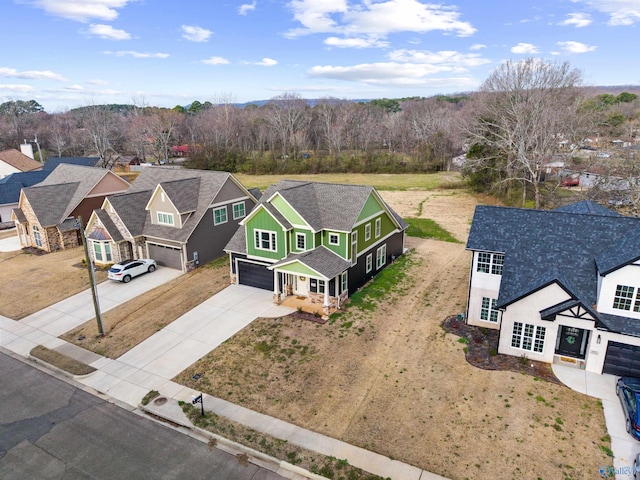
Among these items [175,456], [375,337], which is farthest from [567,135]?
[175,456]

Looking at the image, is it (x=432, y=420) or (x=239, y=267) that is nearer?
(x=432, y=420)

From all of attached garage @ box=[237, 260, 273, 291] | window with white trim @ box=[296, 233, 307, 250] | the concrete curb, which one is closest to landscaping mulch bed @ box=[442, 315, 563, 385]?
window with white trim @ box=[296, 233, 307, 250]

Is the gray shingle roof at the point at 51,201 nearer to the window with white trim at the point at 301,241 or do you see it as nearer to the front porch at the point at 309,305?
the window with white trim at the point at 301,241

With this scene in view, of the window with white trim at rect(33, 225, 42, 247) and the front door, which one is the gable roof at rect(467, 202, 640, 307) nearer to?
the front door

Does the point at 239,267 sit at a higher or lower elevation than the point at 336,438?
higher

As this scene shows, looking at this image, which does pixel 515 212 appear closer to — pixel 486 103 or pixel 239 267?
pixel 239 267

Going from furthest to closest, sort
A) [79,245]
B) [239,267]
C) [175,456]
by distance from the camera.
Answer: [79,245]
[239,267]
[175,456]

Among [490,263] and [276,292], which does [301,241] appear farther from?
[490,263]
